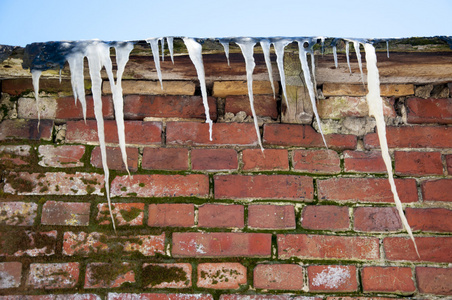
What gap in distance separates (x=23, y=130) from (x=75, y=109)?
22cm

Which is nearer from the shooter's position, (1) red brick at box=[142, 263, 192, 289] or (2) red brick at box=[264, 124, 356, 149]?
(1) red brick at box=[142, 263, 192, 289]

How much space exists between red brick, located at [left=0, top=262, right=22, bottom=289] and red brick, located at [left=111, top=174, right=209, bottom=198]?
1.40 feet

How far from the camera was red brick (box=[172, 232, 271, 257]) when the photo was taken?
1.34m

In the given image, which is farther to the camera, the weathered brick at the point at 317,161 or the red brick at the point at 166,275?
the weathered brick at the point at 317,161

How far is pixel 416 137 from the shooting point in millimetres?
1443

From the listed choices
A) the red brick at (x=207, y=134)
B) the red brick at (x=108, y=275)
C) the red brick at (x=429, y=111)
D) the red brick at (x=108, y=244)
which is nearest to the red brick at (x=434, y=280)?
the red brick at (x=429, y=111)

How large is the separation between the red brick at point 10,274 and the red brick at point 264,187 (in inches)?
30.6

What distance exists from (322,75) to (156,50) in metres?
0.66

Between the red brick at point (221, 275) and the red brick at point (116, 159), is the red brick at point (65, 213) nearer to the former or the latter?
the red brick at point (116, 159)

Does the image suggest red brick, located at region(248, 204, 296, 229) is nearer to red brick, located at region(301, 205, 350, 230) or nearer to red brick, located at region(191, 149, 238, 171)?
red brick, located at region(301, 205, 350, 230)

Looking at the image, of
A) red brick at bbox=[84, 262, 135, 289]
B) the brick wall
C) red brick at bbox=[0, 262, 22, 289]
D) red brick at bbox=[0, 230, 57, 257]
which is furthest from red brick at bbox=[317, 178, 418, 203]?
red brick at bbox=[0, 262, 22, 289]

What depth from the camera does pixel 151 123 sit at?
1.46 m

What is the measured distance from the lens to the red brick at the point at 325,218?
1.37m

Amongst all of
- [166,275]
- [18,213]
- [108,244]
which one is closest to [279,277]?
[166,275]
